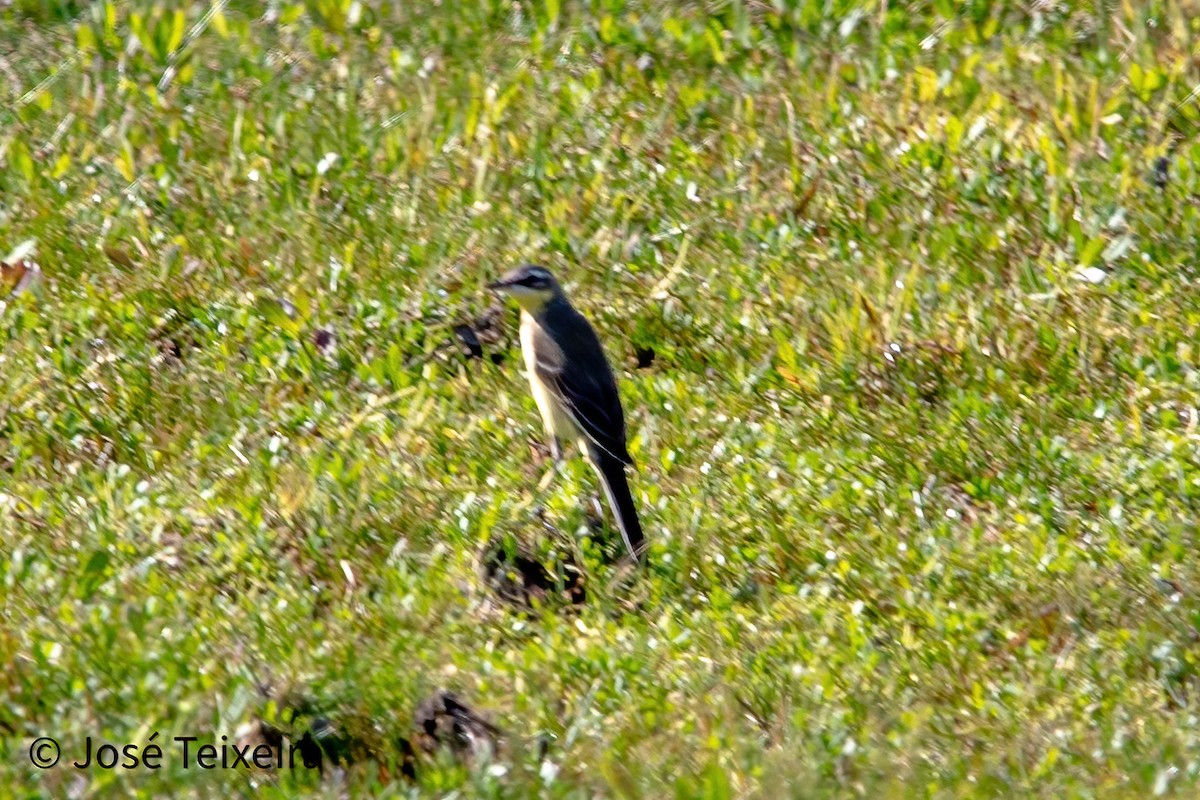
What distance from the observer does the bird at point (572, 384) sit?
7.47 meters

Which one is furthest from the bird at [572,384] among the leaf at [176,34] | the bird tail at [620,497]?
the leaf at [176,34]

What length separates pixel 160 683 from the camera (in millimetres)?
5953

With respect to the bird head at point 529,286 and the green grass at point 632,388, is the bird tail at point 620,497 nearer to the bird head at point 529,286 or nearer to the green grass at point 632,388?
the green grass at point 632,388

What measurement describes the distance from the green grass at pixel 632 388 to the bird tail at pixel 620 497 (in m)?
0.14

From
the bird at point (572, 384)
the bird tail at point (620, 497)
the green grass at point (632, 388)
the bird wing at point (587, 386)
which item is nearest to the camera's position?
the green grass at point (632, 388)

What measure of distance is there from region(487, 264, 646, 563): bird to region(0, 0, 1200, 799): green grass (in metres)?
0.16

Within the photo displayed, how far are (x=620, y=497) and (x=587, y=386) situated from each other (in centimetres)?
83

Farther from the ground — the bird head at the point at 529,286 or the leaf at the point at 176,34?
the leaf at the point at 176,34

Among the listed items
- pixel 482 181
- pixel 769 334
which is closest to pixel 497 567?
pixel 769 334

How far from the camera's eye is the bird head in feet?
28.1

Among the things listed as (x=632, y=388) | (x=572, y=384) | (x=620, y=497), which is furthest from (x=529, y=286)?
(x=620, y=497)

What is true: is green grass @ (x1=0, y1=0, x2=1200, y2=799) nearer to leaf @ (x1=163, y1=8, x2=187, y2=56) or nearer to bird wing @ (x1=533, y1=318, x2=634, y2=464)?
leaf @ (x1=163, y1=8, x2=187, y2=56)

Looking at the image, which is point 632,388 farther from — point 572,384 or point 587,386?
point 572,384

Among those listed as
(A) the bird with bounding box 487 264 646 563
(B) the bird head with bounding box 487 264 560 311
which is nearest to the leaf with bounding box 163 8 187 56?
(A) the bird with bounding box 487 264 646 563
